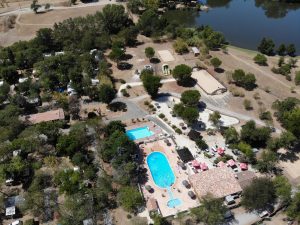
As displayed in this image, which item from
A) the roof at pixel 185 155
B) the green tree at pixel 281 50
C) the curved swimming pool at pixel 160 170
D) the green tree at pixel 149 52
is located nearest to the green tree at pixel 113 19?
the green tree at pixel 149 52

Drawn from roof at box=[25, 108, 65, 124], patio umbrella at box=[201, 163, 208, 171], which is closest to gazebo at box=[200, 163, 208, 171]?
patio umbrella at box=[201, 163, 208, 171]

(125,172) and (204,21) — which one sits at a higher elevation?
(204,21)

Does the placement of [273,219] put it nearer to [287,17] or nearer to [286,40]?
[286,40]

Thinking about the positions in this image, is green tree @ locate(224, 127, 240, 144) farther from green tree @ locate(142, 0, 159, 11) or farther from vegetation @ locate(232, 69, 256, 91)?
green tree @ locate(142, 0, 159, 11)

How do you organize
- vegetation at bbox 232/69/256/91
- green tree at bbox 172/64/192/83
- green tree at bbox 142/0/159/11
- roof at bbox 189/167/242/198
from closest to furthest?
roof at bbox 189/167/242/198
vegetation at bbox 232/69/256/91
green tree at bbox 172/64/192/83
green tree at bbox 142/0/159/11

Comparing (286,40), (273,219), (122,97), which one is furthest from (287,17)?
(273,219)

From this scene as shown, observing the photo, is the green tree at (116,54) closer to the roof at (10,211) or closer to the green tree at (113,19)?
the green tree at (113,19)
